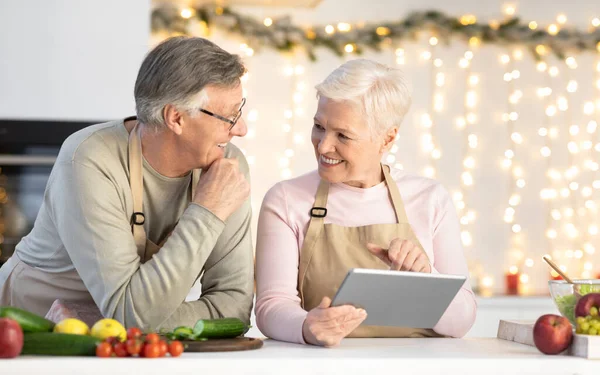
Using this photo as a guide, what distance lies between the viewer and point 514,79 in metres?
4.26

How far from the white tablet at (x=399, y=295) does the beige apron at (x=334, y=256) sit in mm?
206

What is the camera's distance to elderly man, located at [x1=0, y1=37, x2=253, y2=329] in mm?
1742

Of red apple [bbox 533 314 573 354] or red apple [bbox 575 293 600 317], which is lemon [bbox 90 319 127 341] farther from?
red apple [bbox 575 293 600 317]

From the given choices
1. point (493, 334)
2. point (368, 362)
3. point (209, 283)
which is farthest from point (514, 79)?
point (368, 362)

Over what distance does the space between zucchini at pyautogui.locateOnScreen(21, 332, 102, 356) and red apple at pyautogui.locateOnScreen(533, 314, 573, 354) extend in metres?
0.81

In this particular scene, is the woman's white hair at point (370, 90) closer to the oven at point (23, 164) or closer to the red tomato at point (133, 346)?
the red tomato at point (133, 346)

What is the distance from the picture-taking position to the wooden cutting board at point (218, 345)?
1.51 m

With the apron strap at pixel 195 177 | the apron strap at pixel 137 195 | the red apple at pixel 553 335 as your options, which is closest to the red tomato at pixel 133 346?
the apron strap at pixel 137 195


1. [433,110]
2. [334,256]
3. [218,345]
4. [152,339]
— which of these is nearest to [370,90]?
[334,256]

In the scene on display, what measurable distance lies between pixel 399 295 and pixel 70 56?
2004 millimetres

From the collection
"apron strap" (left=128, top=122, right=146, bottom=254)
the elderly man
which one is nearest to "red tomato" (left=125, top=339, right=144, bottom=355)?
the elderly man

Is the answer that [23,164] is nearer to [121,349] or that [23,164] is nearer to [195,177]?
[195,177]

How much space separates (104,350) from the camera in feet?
4.58

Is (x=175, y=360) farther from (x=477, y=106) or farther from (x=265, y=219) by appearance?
(x=477, y=106)
